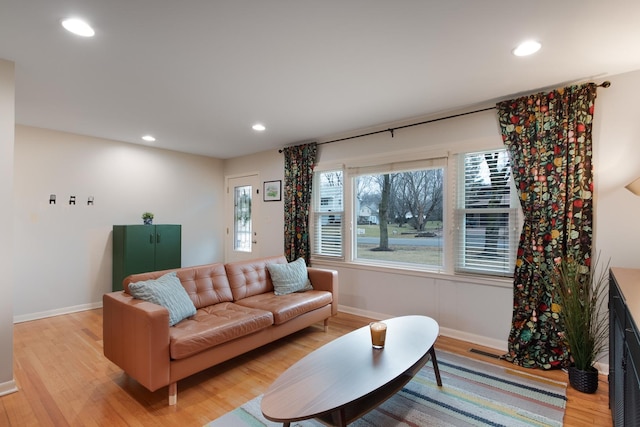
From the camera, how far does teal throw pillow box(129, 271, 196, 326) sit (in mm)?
2443

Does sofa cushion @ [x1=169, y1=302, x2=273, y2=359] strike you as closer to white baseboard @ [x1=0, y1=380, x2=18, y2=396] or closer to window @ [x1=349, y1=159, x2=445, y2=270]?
white baseboard @ [x1=0, y1=380, x2=18, y2=396]

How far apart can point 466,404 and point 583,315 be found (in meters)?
1.11

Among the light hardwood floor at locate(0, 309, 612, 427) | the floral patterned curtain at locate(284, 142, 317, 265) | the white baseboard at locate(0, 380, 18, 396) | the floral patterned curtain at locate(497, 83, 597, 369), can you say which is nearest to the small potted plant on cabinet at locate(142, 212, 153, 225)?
the light hardwood floor at locate(0, 309, 612, 427)

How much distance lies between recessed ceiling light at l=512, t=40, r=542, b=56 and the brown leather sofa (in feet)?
8.75

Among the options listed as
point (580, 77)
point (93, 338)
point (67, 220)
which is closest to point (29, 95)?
point (67, 220)

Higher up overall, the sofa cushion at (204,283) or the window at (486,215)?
the window at (486,215)

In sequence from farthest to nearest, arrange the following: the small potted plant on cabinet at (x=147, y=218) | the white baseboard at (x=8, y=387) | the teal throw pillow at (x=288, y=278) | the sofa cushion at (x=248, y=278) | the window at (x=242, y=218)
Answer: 1. the window at (x=242, y=218)
2. the small potted plant on cabinet at (x=147, y=218)
3. the teal throw pillow at (x=288, y=278)
4. the sofa cushion at (x=248, y=278)
5. the white baseboard at (x=8, y=387)

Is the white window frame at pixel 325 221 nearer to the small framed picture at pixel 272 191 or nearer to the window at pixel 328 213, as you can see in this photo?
the window at pixel 328 213

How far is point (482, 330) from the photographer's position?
319 centimetres

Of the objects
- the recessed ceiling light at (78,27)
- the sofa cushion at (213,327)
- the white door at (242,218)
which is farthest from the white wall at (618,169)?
the white door at (242,218)

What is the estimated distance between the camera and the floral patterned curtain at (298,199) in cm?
463

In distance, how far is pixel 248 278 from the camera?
351cm

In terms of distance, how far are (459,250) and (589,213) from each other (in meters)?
1.13

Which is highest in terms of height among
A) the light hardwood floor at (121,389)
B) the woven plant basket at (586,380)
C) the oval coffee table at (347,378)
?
the oval coffee table at (347,378)
